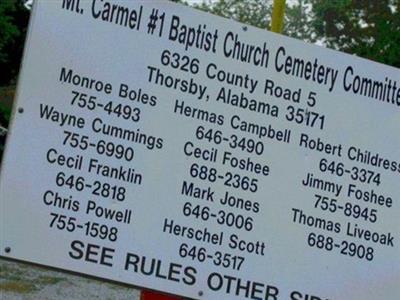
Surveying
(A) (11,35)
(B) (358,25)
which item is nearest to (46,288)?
(A) (11,35)

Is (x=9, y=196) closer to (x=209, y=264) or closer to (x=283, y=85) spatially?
(x=209, y=264)

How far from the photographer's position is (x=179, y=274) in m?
3.33

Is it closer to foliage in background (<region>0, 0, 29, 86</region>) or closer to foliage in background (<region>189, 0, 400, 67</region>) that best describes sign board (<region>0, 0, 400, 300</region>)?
foliage in background (<region>189, 0, 400, 67</region>)

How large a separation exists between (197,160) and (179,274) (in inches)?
17.9

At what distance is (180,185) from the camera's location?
335 cm

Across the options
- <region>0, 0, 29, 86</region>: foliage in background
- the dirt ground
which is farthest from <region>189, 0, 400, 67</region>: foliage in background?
the dirt ground

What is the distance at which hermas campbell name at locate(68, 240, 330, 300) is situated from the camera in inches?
128

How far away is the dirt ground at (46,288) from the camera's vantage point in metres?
8.18

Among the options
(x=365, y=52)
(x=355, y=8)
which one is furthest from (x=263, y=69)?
(x=355, y=8)

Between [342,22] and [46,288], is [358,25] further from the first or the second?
[46,288]

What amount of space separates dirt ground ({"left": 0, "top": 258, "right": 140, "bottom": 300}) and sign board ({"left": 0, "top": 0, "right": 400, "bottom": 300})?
190 inches

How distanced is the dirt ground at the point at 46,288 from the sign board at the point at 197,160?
4817mm

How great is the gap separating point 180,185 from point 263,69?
0.61 metres

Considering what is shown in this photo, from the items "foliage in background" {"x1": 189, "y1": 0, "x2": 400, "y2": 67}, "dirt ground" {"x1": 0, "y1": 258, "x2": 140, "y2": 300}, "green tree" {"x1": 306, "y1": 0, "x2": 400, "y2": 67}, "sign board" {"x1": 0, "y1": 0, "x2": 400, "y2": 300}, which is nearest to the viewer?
"sign board" {"x1": 0, "y1": 0, "x2": 400, "y2": 300}
